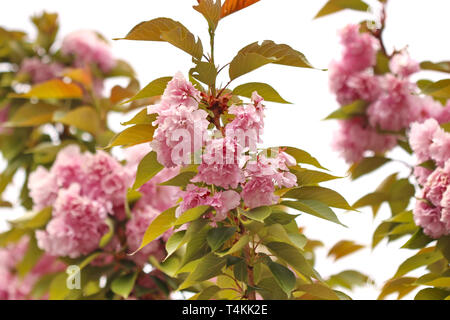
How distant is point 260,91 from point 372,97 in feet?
2.01

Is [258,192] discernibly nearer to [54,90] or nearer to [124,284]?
[124,284]

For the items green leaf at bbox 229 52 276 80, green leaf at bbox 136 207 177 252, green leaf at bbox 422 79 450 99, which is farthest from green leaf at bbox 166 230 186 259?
green leaf at bbox 422 79 450 99

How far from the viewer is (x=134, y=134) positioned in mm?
748

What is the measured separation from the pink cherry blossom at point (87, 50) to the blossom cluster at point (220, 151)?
1166 mm

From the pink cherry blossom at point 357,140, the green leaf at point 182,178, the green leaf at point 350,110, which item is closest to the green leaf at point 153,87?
the green leaf at point 182,178

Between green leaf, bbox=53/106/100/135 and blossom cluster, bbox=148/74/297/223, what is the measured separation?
0.77 m

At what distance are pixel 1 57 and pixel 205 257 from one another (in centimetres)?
142

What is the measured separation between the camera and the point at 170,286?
1.21 meters

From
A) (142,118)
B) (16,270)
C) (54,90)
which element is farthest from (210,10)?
(16,270)

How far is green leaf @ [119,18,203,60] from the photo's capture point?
0.71m

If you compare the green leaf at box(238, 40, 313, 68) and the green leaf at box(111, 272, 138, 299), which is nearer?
the green leaf at box(238, 40, 313, 68)

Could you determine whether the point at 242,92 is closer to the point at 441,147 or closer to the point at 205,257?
the point at 205,257

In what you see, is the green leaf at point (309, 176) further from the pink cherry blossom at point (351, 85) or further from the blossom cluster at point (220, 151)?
the pink cherry blossom at point (351, 85)

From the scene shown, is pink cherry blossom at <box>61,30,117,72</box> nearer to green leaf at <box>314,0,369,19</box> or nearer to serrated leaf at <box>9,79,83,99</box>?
serrated leaf at <box>9,79,83,99</box>
